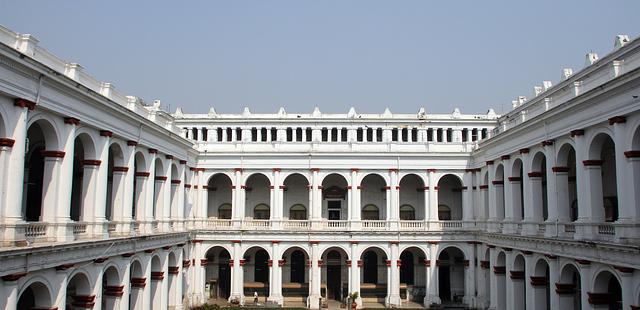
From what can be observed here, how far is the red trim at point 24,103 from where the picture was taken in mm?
16797

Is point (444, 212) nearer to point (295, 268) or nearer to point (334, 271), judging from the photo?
point (334, 271)

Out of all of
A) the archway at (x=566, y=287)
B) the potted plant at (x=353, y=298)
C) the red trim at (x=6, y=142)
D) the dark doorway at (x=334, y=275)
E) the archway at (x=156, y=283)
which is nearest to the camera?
the red trim at (x=6, y=142)

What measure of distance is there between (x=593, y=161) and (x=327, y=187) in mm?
21723

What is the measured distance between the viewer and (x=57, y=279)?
19125 millimetres

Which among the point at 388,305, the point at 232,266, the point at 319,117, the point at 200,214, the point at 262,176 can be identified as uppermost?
the point at 319,117

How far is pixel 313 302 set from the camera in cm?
3644

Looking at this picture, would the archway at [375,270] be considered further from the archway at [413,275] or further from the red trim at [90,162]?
the red trim at [90,162]

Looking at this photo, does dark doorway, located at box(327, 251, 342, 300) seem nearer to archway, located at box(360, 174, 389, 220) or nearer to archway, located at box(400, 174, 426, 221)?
A: archway, located at box(360, 174, 389, 220)

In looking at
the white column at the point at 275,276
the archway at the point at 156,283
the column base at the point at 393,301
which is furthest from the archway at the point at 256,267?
the archway at the point at 156,283

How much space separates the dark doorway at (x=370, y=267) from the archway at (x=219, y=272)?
925 centimetres

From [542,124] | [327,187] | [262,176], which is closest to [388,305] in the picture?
[327,187]

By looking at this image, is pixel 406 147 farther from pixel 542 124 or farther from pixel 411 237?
pixel 542 124

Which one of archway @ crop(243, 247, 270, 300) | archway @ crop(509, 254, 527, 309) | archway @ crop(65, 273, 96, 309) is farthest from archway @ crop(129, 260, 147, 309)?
archway @ crop(509, 254, 527, 309)

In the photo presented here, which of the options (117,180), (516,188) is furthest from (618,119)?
(117,180)
